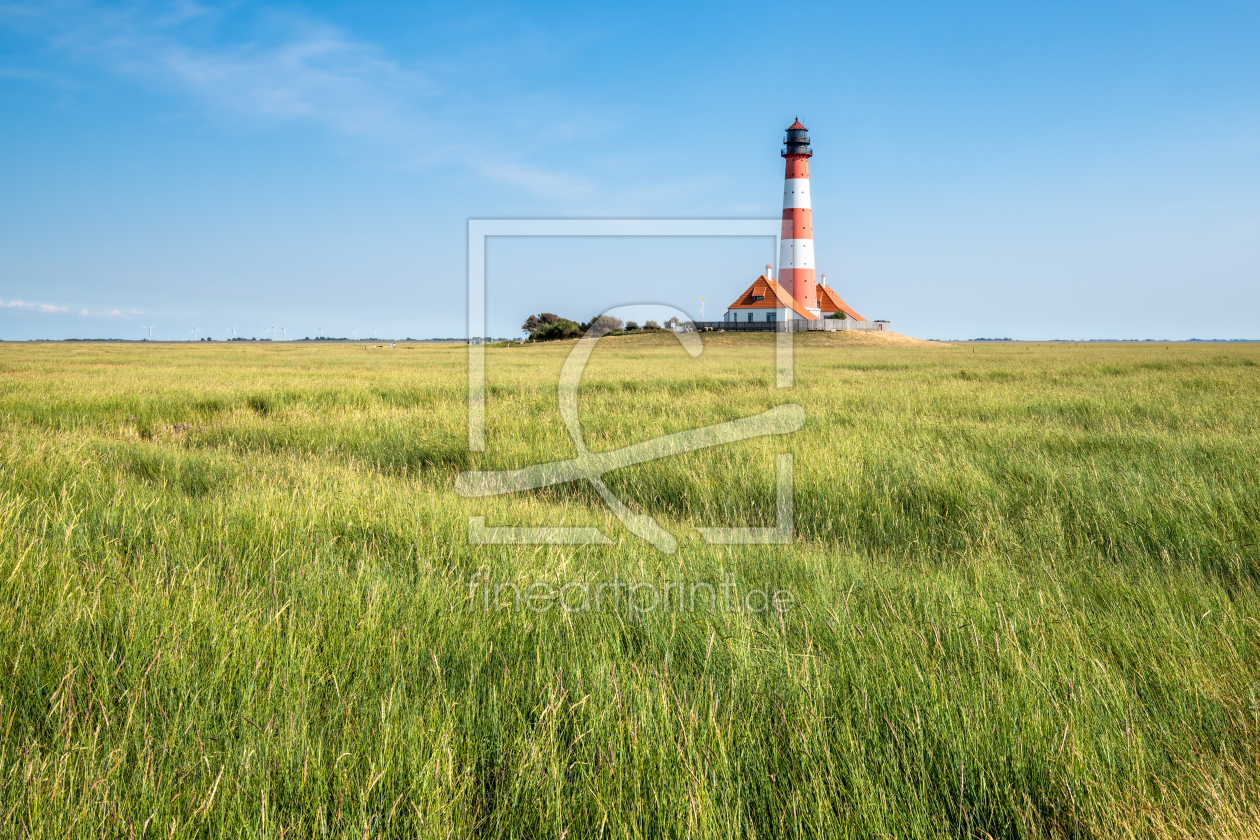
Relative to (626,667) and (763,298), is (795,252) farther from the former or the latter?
(626,667)

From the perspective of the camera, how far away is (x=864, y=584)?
3332 mm

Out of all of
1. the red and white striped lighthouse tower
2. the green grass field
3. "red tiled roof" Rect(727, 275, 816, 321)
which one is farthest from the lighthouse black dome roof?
the green grass field

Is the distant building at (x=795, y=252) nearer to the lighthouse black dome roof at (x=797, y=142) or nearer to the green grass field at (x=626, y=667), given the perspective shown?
the lighthouse black dome roof at (x=797, y=142)

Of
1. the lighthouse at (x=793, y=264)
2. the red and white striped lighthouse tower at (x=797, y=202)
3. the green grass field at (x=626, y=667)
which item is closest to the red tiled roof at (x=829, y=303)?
the lighthouse at (x=793, y=264)

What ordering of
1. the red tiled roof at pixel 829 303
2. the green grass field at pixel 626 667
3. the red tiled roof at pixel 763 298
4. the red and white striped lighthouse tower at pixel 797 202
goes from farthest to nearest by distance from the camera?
the red tiled roof at pixel 829 303, the red tiled roof at pixel 763 298, the red and white striped lighthouse tower at pixel 797 202, the green grass field at pixel 626 667

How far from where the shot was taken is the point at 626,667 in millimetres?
2271

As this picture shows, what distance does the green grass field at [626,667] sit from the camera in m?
1.60

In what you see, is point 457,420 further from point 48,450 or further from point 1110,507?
point 1110,507

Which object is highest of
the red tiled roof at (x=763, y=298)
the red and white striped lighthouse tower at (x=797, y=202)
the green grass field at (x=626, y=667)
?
the red and white striped lighthouse tower at (x=797, y=202)

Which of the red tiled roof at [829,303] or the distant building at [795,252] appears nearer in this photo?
the distant building at [795,252]

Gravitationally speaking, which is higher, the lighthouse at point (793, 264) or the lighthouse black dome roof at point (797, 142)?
the lighthouse black dome roof at point (797, 142)

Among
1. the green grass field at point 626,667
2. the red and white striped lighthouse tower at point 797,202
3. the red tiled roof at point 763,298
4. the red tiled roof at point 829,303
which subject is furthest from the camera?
the red tiled roof at point 829,303

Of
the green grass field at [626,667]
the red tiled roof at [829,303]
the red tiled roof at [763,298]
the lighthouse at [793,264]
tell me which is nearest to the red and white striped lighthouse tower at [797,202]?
the lighthouse at [793,264]

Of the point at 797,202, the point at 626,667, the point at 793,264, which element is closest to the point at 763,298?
the point at 793,264
